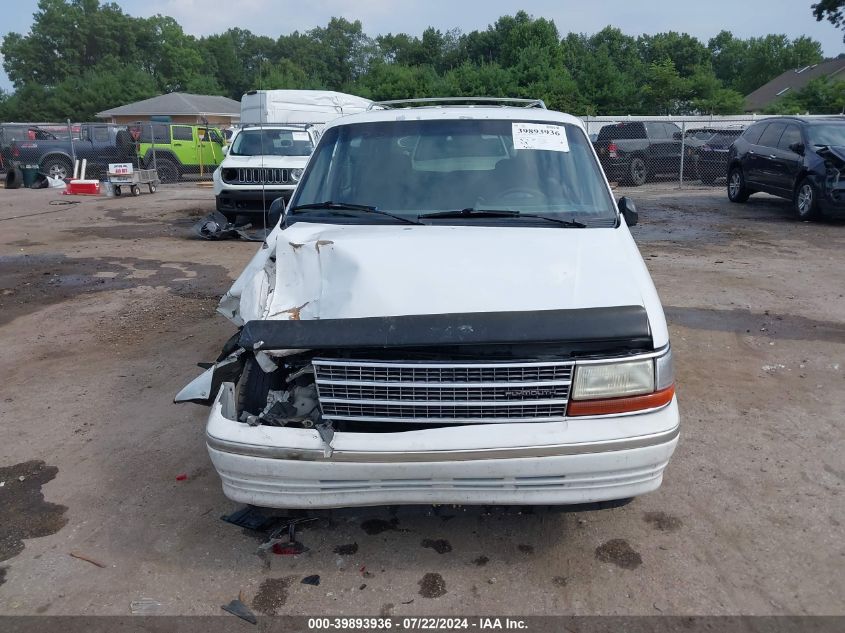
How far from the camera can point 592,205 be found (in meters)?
4.08

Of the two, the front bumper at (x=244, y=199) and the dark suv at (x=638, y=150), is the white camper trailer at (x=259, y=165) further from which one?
the dark suv at (x=638, y=150)

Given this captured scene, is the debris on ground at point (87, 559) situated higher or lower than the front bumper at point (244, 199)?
lower

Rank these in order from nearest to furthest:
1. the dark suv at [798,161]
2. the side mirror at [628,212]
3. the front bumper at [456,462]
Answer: the front bumper at [456,462] < the side mirror at [628,212] < the dark suv at [798,161]

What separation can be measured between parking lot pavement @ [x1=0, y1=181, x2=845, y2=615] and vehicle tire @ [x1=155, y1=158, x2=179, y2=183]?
19.2m

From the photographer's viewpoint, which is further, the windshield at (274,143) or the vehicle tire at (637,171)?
the vehicle tire at (637,171)

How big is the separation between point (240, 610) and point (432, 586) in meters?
0.79

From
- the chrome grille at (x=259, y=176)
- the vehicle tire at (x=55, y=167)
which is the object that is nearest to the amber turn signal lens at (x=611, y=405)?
the chrome grille at (x=259, y=176)

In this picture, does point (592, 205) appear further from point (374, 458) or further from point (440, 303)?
point (374, 458)

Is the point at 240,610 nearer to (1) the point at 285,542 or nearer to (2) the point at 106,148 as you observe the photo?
(1) the point at 285,542

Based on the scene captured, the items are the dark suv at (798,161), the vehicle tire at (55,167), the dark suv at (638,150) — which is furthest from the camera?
the vehicle tire at (55,167)

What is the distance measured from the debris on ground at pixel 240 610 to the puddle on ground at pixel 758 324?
5006mm

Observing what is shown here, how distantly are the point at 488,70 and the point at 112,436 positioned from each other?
126 ft

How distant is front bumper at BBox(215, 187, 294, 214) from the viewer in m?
12.6

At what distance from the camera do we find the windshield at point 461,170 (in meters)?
4.09
